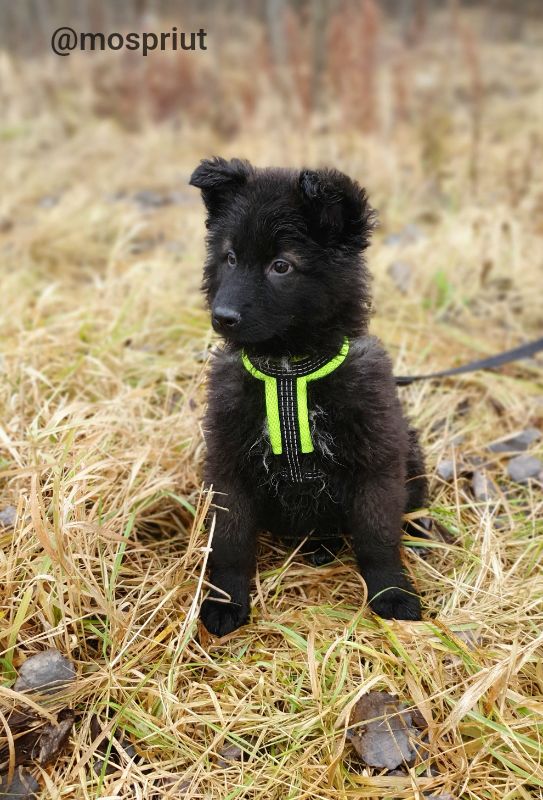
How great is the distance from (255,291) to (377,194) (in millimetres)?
5287

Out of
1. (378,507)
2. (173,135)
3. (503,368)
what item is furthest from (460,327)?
(173,135)

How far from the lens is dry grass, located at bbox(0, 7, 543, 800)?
7.32 ft

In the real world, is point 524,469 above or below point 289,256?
below

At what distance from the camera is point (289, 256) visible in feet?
7.83

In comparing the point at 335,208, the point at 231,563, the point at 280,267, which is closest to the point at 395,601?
the point at 231,563

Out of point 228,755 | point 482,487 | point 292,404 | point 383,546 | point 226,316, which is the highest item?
point 226,316

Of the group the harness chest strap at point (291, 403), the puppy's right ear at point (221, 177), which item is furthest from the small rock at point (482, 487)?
the puppy's right ear at point (221, 177)

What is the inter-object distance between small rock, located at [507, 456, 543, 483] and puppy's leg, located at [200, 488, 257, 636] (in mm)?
1516

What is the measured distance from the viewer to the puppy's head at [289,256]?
2.34 m

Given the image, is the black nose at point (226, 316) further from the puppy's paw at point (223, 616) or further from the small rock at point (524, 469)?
the small rock at point (524, 469)

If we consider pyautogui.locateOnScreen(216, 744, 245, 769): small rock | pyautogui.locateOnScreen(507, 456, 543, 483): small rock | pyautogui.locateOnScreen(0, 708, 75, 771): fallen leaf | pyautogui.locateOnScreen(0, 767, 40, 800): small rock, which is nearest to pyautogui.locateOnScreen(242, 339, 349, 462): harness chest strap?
pyautogui.locateOnScreen(216, 744, 245, 769): small rock

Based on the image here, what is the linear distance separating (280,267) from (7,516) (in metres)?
1.55

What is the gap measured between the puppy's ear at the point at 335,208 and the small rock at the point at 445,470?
1430 millimetres

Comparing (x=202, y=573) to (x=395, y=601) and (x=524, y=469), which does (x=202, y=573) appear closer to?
(x=395, y=601)
